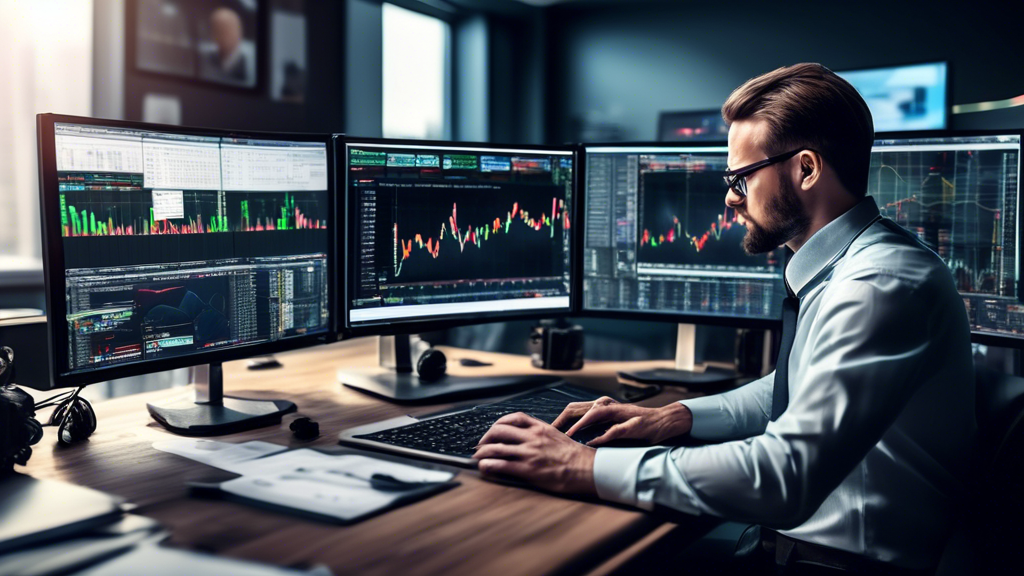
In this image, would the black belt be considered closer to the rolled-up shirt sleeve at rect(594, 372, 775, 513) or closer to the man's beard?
the rolled-up shirt sleeve at rect(594, 372, 775, 513)

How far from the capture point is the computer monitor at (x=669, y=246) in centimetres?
179

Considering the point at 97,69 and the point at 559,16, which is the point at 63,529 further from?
the point at 559,16

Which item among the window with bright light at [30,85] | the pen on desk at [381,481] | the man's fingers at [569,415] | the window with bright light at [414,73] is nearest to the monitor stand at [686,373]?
the man's fingers at [569,415]

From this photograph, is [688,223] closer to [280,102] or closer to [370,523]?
[370,523]

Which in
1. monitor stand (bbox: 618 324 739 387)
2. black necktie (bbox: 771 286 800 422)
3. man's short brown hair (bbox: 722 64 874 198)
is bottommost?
monitor stand (bbox: 618 324 739 387)

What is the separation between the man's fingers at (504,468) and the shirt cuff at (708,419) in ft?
1.24

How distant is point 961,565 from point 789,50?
3387mm

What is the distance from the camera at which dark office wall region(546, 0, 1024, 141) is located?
3525 millimetres

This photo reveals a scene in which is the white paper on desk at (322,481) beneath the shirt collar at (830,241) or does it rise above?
beneath

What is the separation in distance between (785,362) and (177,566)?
88cm

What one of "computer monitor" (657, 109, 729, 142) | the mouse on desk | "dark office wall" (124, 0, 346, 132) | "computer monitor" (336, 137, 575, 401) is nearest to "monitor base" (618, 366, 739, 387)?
"computer monitor" (336, 137, 575, 401)

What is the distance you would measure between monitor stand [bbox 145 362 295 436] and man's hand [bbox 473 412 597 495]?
0.45m

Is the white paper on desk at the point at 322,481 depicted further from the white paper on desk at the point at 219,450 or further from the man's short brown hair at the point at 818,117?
the man's short brown hair at the point at 818,117

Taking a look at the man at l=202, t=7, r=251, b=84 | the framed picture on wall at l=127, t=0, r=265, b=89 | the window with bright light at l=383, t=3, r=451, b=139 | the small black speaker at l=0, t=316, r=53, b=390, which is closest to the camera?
the small black speaker at l=0, t=316, r=53, b=390
